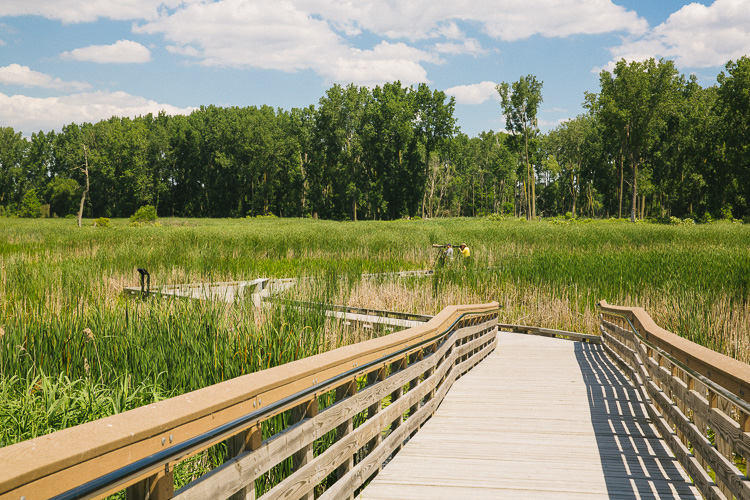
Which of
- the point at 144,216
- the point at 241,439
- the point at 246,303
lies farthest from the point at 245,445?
the point at 144,216

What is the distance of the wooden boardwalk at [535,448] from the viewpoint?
121 inches

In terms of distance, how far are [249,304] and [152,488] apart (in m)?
4.97

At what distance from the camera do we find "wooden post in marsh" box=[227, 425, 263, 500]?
Answer: 77.3 inches

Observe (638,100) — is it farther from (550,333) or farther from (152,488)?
(152,488)

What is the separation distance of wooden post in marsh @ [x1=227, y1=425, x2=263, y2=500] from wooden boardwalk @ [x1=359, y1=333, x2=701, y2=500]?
44.8 inches

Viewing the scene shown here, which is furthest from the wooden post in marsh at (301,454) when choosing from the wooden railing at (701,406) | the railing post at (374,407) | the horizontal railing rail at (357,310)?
the horizontal railing rail at (357,310)

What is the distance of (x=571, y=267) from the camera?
12469 millimetres

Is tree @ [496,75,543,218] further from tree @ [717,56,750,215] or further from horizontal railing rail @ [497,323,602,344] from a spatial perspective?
horizontal railing rail @ [497,323,602,344]

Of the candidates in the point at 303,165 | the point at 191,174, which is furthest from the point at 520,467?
the point at 191,174

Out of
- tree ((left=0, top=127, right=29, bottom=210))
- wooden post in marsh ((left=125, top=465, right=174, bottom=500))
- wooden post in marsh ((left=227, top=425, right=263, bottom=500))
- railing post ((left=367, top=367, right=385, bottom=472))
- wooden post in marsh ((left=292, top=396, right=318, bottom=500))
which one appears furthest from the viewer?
tree ((left=0, top=127, right=29, bottom=210))

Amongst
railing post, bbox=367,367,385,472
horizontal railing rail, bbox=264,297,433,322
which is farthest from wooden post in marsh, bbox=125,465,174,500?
horizontal railing rail, bbox=264,297,433,322

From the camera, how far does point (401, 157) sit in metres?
66.0

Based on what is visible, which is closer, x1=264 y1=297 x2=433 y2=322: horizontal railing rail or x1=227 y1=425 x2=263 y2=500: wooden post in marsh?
x1=227 y1=425 x2=263 y2=500: wooden post in marsh

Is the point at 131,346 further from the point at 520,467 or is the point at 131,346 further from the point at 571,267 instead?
the point at 571,267
